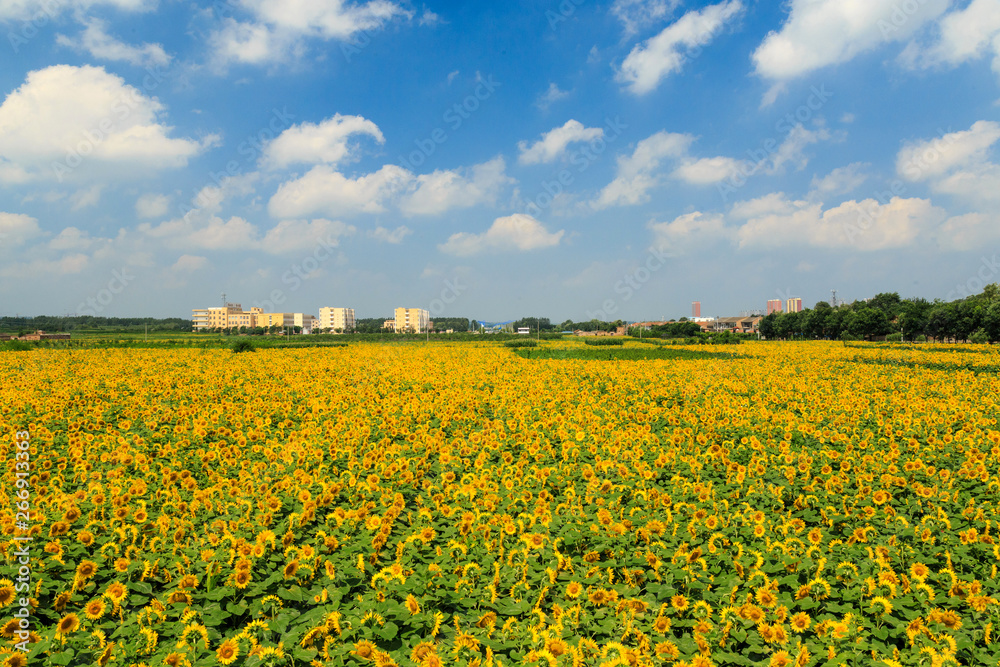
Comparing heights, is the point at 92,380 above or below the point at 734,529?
above

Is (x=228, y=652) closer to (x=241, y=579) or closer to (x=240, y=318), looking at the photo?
(x=241, y=579)

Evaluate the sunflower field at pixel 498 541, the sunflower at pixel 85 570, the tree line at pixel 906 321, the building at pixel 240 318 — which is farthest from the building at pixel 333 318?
the sunflower at pixel 85 570

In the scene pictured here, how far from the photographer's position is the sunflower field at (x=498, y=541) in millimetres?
3100

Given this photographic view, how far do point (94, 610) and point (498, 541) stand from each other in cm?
284

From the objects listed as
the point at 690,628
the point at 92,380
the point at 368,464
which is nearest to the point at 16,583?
the point at 368,464

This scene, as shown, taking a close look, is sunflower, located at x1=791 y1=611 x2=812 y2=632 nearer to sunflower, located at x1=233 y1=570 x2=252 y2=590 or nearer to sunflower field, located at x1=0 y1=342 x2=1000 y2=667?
sunflower field, located at x1=0 y1=342 x2=1000 y2=667

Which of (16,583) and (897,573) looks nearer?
(16,583)

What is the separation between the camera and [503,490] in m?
5.60

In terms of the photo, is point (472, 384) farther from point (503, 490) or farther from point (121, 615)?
point (121, 615)

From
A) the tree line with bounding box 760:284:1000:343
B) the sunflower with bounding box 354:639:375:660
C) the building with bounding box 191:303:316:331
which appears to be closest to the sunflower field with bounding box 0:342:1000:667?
the sunflower with bounding box 354:639:375:660

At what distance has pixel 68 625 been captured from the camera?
9.87ft

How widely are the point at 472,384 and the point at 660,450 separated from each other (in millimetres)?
7348

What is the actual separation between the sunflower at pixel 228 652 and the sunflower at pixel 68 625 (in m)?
0.95

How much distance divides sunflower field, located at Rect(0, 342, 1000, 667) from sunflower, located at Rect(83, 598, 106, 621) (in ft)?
0.05
